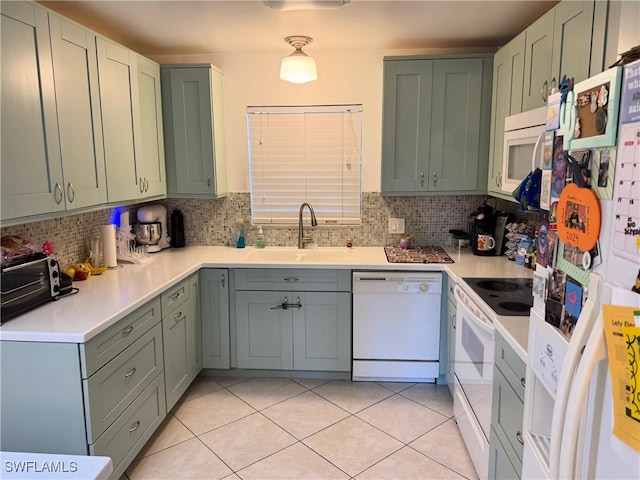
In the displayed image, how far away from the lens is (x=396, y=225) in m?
3.50

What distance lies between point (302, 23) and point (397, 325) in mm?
2080

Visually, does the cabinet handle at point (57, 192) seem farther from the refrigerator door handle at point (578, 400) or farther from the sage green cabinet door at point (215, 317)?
the refrigerator door handle at point (578, 400)

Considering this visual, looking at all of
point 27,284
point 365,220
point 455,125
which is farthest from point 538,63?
point 27,284

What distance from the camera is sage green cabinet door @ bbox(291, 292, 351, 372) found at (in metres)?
3.07

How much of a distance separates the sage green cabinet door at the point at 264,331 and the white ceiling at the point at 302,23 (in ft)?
5.83

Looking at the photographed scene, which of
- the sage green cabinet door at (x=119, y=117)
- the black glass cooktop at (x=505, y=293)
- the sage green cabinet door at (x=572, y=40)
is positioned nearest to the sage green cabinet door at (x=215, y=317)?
the sage green cabinet door at (x=119, y=117)

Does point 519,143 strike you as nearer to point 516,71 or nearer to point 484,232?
point 516,71

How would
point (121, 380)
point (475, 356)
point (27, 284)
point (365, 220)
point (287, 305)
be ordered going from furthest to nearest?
1. point (365, 220)
2. point (287, 305)
3. point (475, 356)
4. point (121, 380)
5. point (27, 284)

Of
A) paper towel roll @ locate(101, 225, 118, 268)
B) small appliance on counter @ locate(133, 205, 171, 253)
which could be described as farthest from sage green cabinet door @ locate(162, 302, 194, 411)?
small appliance on counter @ locate(133, 205, 171, 253)

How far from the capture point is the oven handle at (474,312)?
1.93 meters

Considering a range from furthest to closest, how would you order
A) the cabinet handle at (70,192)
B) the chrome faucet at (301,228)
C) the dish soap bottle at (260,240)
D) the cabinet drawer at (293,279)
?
the dish soap bottle at (260,240) < the chrome faucet at (301,228) < the cabinet drawer at (293,279) < the cabinet handle at (70,192)

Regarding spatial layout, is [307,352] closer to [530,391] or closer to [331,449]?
[331,449]

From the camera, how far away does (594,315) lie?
86 cm

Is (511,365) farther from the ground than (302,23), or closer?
closer
